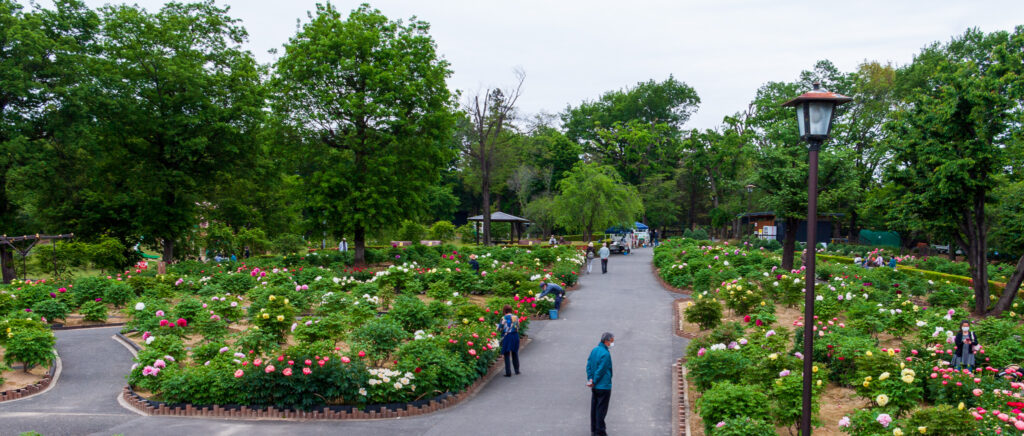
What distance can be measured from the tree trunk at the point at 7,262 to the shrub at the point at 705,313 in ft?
72.7

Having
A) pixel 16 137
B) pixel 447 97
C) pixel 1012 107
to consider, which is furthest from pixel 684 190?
pixel 16 137

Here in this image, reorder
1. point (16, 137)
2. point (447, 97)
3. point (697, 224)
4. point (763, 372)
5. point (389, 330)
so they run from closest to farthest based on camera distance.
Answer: point (763, 372) → point (389, 330) → point (16, 137) → point (447, 97) → point (697, 224)

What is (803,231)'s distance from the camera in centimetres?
4219

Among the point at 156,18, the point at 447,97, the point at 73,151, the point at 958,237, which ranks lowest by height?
the point at 958,237

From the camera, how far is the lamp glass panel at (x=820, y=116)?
16.8 feet

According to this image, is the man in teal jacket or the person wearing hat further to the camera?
the person wearing hat

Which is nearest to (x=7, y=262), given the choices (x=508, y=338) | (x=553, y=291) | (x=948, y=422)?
(x=553, y=291)

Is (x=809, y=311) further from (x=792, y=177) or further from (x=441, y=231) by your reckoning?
(x=441, y=231)

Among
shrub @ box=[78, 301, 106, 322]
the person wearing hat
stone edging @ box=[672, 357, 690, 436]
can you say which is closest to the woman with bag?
stone edging @ box=[672, 357, 690, 436]

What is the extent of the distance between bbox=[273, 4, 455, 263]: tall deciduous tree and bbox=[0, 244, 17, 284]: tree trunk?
10067mm

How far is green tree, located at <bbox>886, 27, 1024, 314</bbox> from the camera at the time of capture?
13.9 meters

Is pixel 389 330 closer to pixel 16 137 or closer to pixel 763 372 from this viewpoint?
pixel 763 372

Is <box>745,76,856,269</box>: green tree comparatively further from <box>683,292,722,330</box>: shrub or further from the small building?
the small building

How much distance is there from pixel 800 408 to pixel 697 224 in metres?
56.5
